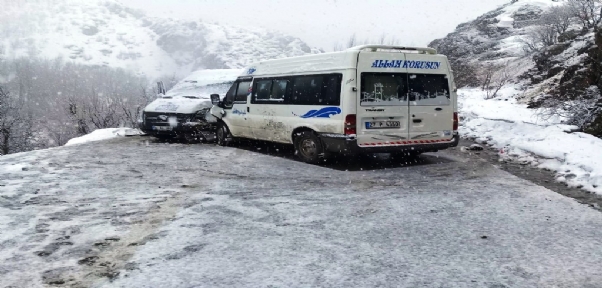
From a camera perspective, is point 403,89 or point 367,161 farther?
point 367,161

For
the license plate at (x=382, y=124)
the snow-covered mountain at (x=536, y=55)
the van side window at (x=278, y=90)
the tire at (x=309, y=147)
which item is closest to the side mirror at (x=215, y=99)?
the van side window at (x=278, y=90)

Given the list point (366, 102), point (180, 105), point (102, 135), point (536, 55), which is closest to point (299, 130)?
point (366, 102)

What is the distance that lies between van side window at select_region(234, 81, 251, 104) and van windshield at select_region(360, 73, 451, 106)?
131 inches

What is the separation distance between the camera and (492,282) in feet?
9.78

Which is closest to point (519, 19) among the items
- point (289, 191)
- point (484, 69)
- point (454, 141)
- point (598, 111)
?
point (484, 69)

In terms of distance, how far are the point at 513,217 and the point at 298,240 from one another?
2.34m

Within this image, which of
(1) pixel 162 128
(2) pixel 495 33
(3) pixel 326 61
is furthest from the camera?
(2) pixel 495 33

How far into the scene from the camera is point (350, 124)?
711cm

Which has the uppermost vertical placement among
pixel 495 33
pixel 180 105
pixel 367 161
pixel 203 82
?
pixel 495 33

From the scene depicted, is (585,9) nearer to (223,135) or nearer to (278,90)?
(278,90)

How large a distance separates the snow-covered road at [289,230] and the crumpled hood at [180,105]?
12.8 ft

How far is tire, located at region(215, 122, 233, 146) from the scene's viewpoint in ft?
34.4

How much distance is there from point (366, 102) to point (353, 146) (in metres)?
0.75

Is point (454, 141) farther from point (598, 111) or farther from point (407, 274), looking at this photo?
point (407, 274)
